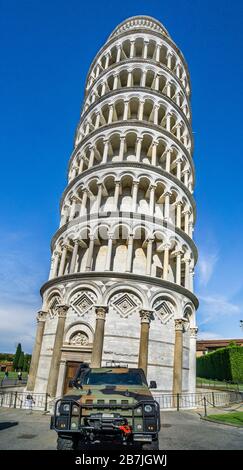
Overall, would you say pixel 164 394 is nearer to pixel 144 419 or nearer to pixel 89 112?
pixel 144 419

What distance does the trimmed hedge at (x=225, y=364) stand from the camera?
38688 millimetres

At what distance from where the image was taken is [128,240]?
76.5 feet

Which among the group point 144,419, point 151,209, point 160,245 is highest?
point 151,209

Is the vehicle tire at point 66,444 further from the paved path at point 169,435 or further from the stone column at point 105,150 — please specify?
the stone column at point 105,150

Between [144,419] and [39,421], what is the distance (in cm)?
875

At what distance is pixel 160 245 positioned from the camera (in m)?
24.7

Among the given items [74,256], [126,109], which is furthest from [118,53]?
[74,256]

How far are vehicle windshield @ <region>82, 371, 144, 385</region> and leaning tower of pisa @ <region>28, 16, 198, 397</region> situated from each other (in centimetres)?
1005

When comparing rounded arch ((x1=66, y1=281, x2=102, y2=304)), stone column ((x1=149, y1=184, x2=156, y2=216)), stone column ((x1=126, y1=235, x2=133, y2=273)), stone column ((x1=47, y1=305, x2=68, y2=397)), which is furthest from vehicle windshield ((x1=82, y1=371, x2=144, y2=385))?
stone column ((x1=149, y1=184, x2=156, y2=216))

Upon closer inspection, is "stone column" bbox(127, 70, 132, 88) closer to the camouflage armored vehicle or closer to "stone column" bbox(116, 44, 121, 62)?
"stone column" bbox(116, 44, 121, 62)

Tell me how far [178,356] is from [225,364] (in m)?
24.3

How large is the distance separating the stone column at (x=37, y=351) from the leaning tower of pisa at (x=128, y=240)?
0.23 feet
